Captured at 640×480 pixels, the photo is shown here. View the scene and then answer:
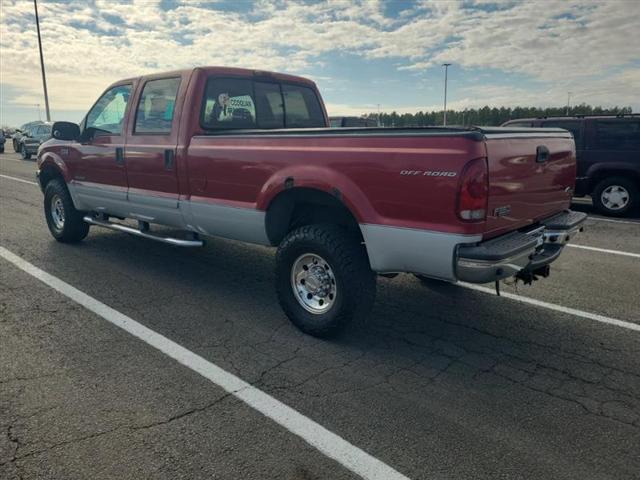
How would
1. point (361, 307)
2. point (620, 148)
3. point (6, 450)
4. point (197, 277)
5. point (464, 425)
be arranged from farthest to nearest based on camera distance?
1. point (620, 148)
2. point (197, 277)
3. point (361, 307)
4. point (464, 425)
5. point (6, 450)

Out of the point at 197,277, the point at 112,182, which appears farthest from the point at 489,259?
the point at 112,182

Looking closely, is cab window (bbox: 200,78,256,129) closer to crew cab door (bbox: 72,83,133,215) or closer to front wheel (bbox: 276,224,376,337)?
crew cab door (bbox: 72,83,133,215)

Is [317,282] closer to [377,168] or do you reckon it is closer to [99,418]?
[377,168]

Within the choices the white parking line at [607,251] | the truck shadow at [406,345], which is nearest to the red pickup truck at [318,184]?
the truck shadow at [406,345]

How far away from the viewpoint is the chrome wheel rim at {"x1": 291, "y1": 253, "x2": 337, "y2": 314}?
3.96 m

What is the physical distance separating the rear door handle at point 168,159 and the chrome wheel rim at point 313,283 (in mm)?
1741

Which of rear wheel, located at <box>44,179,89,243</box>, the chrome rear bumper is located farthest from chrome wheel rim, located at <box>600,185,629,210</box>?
rear wheel, located at <box>44,179,89,243</box>

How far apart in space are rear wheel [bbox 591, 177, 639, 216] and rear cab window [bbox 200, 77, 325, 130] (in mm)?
6465

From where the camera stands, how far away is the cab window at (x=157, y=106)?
16.5 ft

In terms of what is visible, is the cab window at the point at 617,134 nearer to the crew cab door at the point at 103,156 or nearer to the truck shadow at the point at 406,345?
the truck shadow at the point at 406,345

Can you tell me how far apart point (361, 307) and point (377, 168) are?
40.8 inches

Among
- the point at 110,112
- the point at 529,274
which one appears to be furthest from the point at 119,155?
the point at 529,274

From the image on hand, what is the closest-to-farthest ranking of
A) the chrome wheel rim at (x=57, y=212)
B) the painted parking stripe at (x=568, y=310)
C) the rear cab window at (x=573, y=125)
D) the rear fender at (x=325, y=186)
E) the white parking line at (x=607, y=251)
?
the rear fender at (x=325, y=186)
the painted parking stripe at (x=568, y=310)
the white parking line at (x=607, y=251)
the chrome wheel rim at (x=57, y=212)
the rear cab window at (x=573, y=125)

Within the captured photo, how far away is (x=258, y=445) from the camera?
2.69 metres
